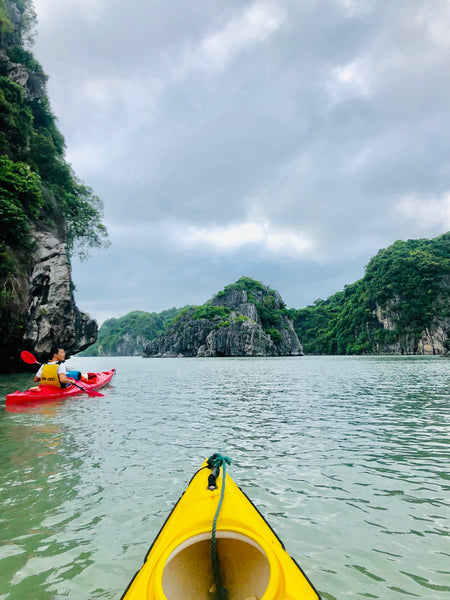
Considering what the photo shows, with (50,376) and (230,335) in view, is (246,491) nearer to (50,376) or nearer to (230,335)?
(50,376)

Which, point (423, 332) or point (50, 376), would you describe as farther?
point (423, 332)

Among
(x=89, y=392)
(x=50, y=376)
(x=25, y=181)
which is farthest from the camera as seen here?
(x=25, y=181)

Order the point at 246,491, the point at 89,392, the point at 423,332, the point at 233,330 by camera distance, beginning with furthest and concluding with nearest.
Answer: the point at 233,330 → the point at 423,332 → the point at 89,392 → the point at 246,491

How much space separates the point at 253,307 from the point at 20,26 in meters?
81.9

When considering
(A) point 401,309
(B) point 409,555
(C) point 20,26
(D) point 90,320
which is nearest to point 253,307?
(A) point 401,309

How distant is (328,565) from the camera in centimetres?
300

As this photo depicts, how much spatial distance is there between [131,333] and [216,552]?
162523mm

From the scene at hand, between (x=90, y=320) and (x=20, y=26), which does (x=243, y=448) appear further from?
(x=20, y=26)

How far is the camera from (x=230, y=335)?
84938 millimetres

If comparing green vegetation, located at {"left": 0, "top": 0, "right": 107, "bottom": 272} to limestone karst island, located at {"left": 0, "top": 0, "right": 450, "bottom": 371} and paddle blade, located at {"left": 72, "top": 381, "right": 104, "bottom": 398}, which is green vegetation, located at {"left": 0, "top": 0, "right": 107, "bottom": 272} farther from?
paddle blade, located at {"left": 72, "top": 381, "right": 104, "bottom": 398}

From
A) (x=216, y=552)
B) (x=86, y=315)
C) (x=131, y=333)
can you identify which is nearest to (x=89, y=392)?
(x=216, y=552)

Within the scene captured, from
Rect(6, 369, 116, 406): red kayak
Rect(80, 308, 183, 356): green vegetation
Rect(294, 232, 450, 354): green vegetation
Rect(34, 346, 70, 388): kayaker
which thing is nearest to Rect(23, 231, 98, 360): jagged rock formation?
Rect(6, 369, 116, 406): red kayak

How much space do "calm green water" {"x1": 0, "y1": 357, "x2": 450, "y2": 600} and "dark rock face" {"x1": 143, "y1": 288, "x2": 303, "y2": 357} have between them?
2982 inches

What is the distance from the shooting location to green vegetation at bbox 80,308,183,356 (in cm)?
15725
